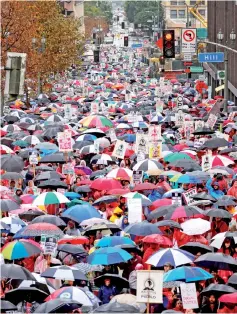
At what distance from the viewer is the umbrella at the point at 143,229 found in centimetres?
1906

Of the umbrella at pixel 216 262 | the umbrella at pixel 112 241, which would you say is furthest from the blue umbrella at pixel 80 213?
the umbrella at pixel 216 262

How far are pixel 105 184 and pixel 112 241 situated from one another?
601 cm

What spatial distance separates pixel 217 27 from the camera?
80.0 meters

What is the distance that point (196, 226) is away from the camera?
1927cm

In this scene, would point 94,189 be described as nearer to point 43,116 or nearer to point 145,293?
point 145,293

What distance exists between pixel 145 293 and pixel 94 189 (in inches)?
430

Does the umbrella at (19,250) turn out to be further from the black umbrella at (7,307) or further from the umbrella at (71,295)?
the black umbrella at (7,307)

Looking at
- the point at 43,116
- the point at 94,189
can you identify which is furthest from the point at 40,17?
the point at 94,189

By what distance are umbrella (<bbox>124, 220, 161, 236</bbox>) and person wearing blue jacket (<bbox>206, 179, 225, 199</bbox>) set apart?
410cm

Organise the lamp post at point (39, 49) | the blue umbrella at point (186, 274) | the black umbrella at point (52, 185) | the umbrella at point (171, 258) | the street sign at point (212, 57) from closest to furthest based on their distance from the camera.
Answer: the blue umbrella at point (186, 274)
the umbrella at point (171, 258)
the black umbrella at point (52, 185)
the street sign at point (212, 57)
the lamp post at point (39, 49)

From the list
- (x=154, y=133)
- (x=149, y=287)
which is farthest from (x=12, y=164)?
(x=149, y=287)

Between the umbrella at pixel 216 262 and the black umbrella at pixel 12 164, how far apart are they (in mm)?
10693

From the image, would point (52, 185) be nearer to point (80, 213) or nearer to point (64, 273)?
point (80, 213)

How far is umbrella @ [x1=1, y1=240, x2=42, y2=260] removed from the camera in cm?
1719
